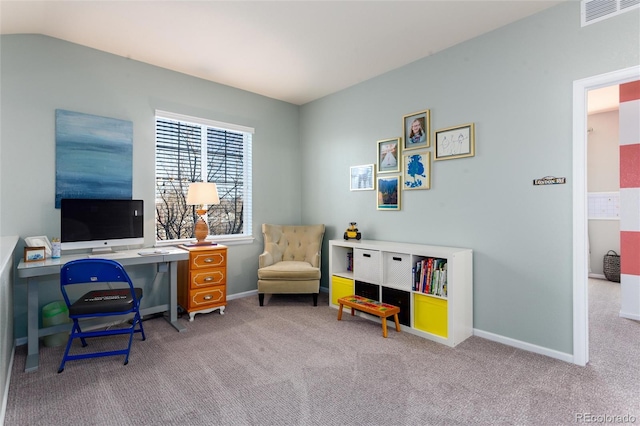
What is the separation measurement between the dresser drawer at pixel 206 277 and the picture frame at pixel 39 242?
4.00 feet

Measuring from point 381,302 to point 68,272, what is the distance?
9.02 feet

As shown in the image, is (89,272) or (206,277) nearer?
(89,272)

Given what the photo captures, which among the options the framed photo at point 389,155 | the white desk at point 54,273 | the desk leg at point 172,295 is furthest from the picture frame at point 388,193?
the desk leg at point 172,295

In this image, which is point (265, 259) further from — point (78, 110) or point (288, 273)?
point (78, 110)

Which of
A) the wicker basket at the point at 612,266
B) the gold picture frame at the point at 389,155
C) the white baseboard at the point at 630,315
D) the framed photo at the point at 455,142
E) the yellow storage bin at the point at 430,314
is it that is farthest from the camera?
the wicker basket at the point at 612,266

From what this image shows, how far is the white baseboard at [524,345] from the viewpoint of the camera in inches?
101

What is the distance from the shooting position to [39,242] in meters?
2.84

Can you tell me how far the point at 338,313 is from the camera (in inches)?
142

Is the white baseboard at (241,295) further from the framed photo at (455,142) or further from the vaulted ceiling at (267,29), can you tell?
the framed photo at (455,142)

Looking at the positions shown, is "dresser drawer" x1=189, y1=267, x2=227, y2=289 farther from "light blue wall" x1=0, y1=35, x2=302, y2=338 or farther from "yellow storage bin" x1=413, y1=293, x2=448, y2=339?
"yellow storage bin" x1=413, y1=293, x2=448, y2=339

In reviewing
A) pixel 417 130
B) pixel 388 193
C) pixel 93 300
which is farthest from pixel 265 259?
pixel 417 130

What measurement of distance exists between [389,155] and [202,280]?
8.36 ft

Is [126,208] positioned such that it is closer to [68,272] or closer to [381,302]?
[68,272]

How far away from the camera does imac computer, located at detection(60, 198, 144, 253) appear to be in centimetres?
299
